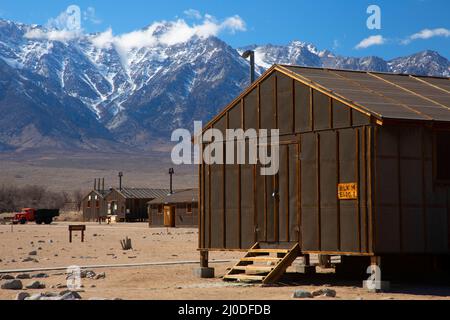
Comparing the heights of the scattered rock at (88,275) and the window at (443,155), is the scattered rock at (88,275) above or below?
below

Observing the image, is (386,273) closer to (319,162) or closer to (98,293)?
(319,162)

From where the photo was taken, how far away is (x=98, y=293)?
1989cm

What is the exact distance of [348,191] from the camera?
21156 mm

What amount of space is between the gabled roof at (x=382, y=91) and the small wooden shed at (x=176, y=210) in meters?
49.1

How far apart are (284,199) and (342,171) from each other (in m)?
2.40

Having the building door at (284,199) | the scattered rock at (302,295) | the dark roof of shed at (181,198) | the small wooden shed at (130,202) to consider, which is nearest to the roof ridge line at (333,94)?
→ the building door at (284,199)

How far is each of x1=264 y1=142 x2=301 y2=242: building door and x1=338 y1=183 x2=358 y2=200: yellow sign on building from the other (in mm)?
1647

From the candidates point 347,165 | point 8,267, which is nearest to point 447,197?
point 347,165

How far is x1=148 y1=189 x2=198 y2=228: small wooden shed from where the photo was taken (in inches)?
2972

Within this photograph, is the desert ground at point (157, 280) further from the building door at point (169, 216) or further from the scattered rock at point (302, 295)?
the building door at point (169, 216)

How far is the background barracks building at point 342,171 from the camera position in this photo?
2077 cm

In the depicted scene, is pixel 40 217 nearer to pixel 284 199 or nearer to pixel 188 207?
pixel 188 207

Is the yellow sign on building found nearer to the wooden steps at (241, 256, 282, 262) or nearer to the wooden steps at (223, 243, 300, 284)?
the wooden steps at (223, 243, 300, 284)

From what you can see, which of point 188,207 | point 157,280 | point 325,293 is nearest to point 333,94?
point 325,293
